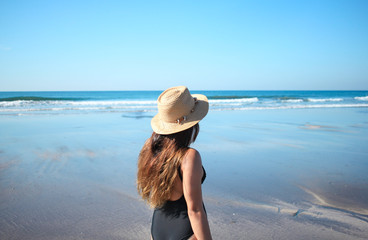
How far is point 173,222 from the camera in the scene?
167 centimetres

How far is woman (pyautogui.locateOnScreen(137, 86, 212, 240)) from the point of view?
4.94 ft

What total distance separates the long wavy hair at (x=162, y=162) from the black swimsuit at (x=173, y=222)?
7 cm

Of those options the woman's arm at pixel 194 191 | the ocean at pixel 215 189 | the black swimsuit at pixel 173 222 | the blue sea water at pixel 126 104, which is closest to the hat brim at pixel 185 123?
the woman's arm at pixel 194 191

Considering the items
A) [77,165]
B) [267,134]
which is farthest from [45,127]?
[267,134]

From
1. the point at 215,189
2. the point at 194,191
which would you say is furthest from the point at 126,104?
the point at 194,191

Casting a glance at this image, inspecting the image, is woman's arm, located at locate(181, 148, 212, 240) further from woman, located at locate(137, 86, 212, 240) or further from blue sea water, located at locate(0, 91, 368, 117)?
blue sea water, located at locate(0, 91, 368, 117)

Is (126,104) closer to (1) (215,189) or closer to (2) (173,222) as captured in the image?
(1) (215,189)

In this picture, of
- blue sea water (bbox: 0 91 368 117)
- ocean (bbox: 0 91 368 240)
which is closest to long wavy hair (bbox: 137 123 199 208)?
ocean (bbox: 0 91 368 240)

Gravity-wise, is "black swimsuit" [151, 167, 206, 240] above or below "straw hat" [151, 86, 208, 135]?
below

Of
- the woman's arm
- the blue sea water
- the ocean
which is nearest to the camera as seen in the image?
the woman's arm

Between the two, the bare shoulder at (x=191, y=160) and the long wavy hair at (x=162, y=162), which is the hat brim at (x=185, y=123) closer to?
the long wavy hair at (x=162, y=162)

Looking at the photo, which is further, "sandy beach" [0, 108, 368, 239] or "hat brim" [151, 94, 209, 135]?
"sandy beach" [0, 108, 368, 239]

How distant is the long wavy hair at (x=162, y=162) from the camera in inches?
61.3

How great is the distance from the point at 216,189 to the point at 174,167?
3.07 metres
